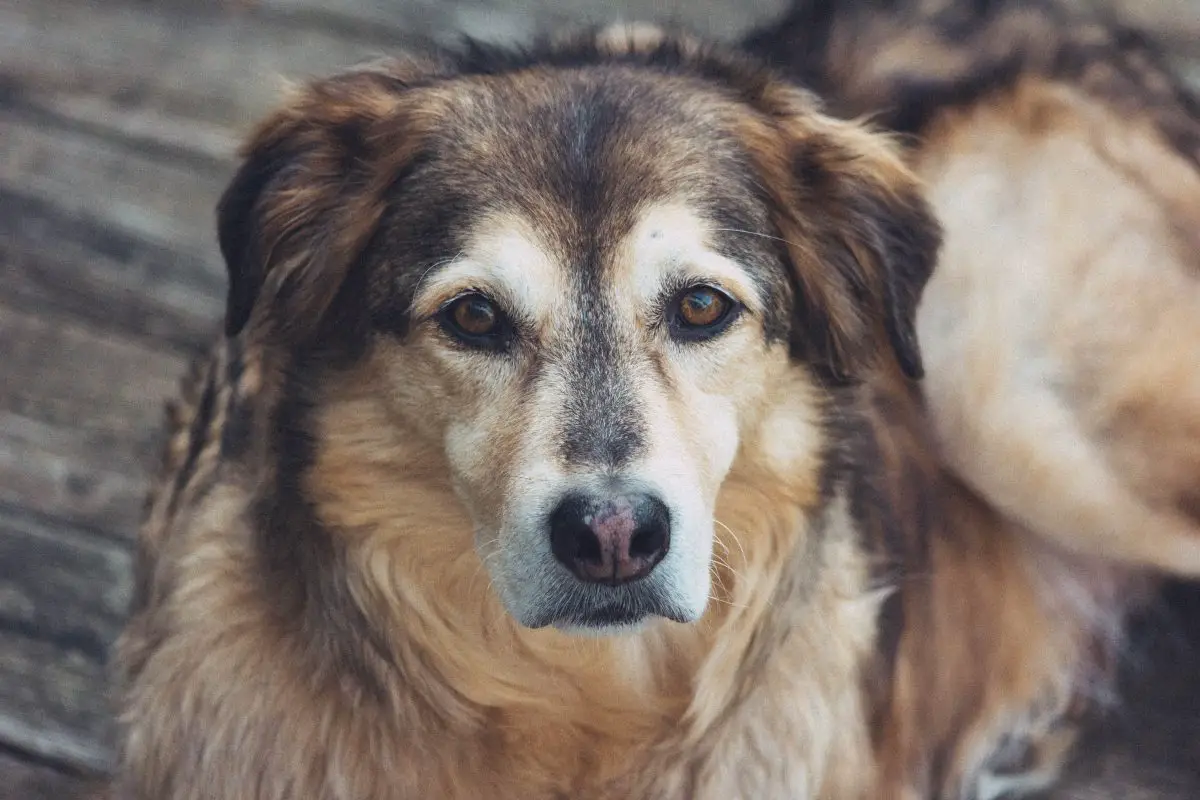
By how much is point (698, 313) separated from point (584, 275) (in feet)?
0.58

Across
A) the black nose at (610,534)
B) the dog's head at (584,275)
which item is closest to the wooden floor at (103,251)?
the dog's head at (584,275)

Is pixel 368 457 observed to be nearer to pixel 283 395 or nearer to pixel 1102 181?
pixel 283 395

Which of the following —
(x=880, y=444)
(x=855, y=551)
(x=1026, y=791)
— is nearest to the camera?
(x=855, y=551)

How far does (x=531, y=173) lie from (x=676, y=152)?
0.22 m

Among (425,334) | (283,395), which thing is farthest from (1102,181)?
(283,395)

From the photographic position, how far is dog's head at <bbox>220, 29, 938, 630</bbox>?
1803 mm

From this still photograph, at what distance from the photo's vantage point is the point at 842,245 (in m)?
2.12

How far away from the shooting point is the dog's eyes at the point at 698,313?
190 cm

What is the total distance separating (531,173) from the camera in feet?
6.27

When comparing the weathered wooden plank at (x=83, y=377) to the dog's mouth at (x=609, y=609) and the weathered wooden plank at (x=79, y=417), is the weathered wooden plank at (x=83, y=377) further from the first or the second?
the dog's mouth at (x=609, y=609)

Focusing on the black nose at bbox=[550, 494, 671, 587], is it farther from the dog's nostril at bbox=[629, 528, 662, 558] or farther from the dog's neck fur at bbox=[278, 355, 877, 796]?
the dog's neck fur at bbox=[278, 355, 877, 796]

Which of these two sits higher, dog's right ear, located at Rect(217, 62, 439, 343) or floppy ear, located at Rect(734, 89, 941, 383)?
floppy ear, located at Rect(734, 89, 941, 383)

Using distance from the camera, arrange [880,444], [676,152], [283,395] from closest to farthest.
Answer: [676,152]
[283,395]
[880,444]

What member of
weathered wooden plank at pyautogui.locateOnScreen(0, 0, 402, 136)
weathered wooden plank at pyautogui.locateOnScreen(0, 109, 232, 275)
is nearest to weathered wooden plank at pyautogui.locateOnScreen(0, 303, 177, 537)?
weathered wooden plank at pyautogui.locateOnScreen(0, 109, 232, 275)
